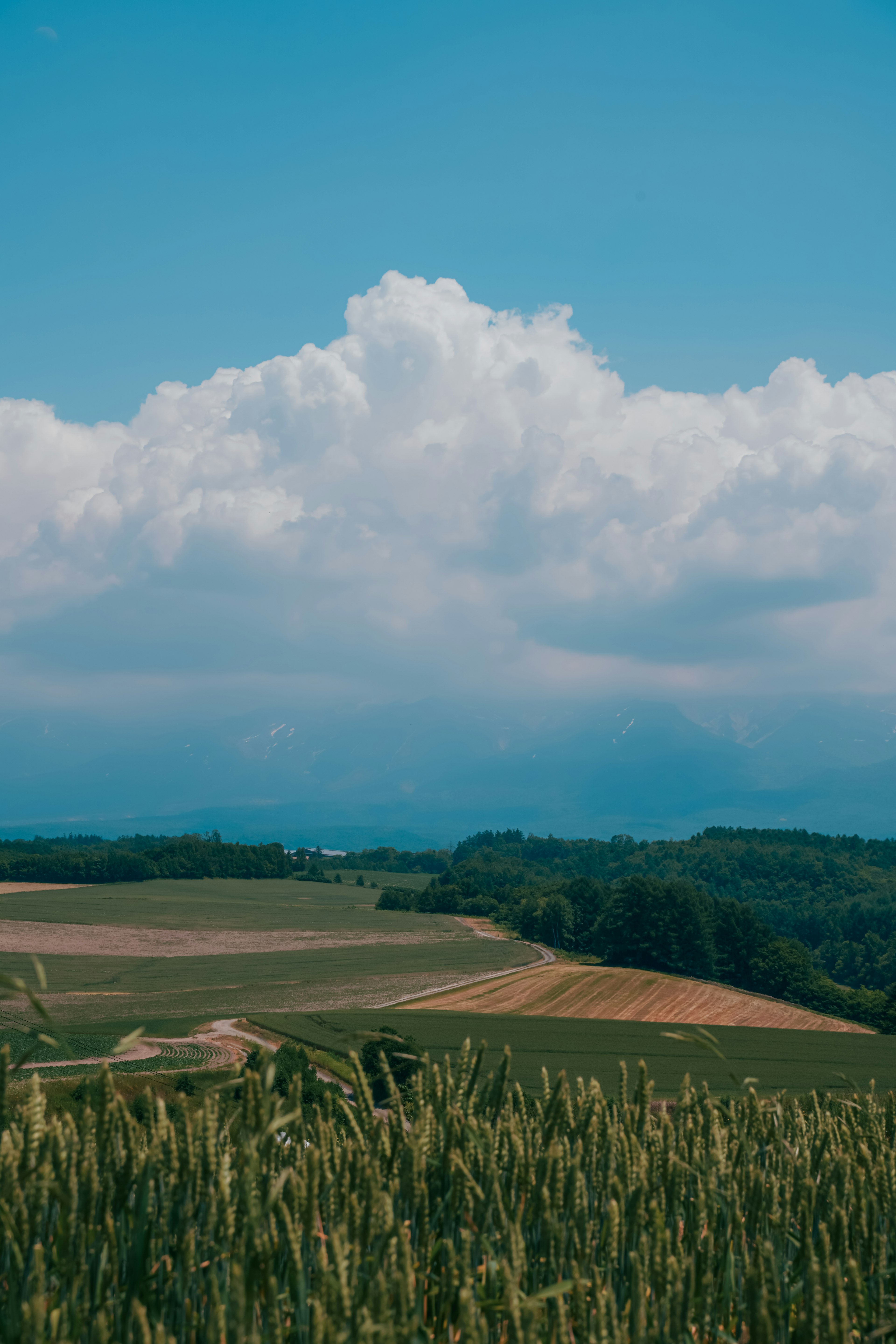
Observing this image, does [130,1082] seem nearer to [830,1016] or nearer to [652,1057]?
[652,1057]

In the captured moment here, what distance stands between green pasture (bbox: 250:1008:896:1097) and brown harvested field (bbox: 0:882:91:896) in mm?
98194

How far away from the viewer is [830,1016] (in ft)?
299

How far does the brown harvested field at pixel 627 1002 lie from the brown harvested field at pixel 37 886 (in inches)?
3664

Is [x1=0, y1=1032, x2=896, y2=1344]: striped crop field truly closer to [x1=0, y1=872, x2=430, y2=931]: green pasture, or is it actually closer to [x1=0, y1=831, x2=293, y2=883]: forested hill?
[x1=0, y1=872, x2=430, y2=931]: green pasture

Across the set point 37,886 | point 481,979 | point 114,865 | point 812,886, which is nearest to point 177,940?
point 481,979

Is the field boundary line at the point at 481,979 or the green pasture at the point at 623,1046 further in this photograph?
the field boundary line at the point at 481,979

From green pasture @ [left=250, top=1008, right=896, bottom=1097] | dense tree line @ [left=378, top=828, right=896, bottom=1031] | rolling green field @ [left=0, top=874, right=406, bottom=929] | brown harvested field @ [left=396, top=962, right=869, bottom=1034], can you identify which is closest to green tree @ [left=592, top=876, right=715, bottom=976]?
dense tree line @ [left=378, top=828, right=896, bottom=1031]

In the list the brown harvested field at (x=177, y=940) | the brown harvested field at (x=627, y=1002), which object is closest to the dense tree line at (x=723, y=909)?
the brown harvested field at (x=627, y=1002)

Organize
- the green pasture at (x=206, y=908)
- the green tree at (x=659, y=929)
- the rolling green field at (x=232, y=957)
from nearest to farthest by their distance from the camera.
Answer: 1. the rolling green field at (x=232, y=957)
2. the green tree at (x=659, y=929)
3. the green pasture at (x=206, y=908)

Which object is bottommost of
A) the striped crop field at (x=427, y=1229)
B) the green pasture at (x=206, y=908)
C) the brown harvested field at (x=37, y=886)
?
the green pasture at (x=206, y=908)

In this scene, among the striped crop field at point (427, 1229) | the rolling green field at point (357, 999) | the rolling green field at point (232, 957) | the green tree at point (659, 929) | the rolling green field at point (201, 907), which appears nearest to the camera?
the striped crop field at point (427, 1229)

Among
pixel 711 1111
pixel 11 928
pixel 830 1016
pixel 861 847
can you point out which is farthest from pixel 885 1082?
pixel 861 847

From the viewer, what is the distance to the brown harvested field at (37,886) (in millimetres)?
153375

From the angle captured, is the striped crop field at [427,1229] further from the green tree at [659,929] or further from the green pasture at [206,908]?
the green pasture at [206,908]
